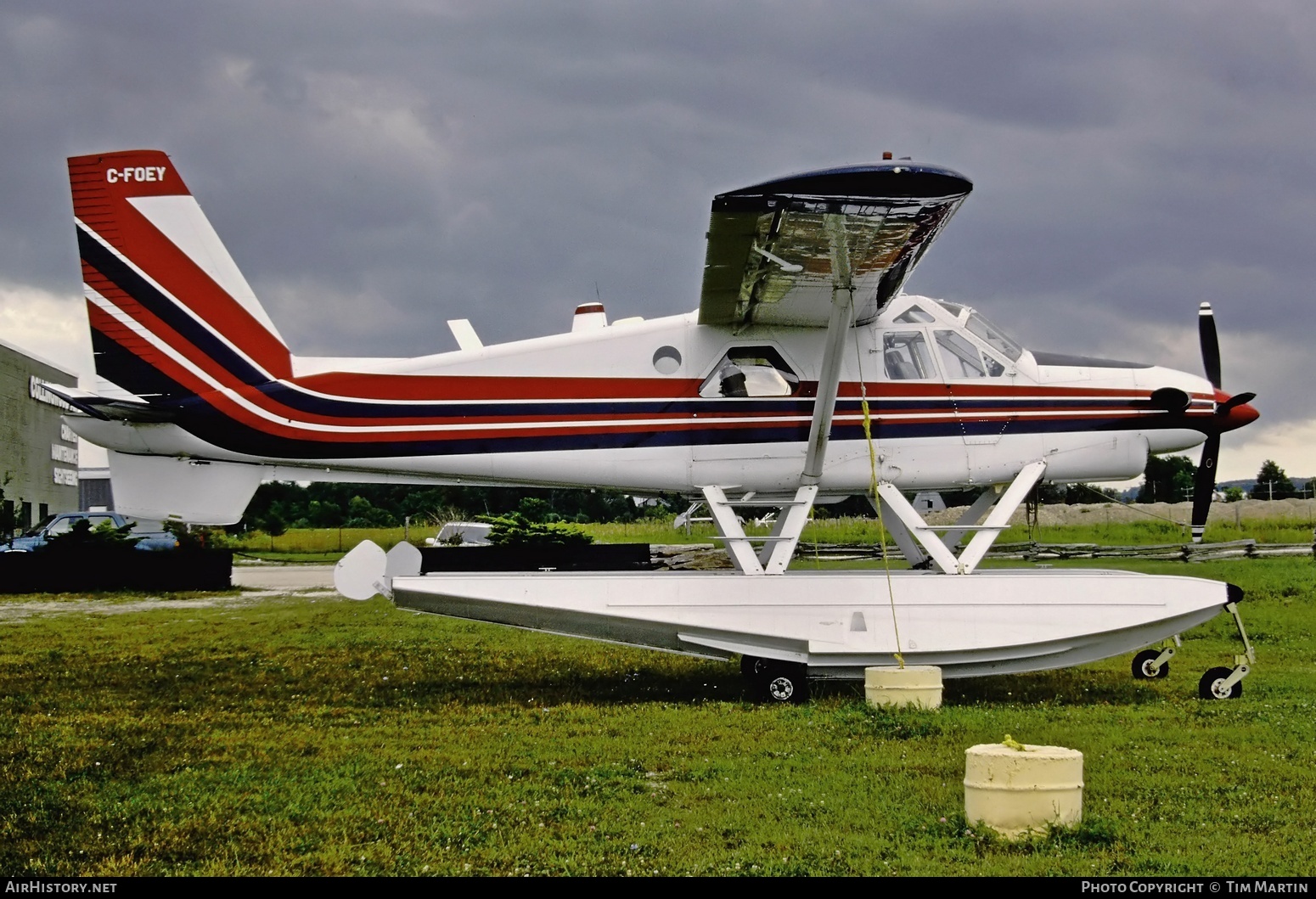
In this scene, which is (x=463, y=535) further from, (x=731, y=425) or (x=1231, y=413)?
(x=1231, y=413)

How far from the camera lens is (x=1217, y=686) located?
9953 mm

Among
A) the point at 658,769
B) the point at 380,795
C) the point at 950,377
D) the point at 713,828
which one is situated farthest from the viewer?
the point at 950,377

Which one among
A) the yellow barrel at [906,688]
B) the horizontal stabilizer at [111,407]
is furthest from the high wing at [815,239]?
A: the horizontal stabilizer at [111,407]

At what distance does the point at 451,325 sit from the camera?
1155 cm

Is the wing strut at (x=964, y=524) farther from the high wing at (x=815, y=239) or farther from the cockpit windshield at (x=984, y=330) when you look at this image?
the high wing at (x=815, y=239)

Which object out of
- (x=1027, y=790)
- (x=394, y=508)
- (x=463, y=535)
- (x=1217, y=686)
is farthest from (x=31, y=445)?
(x=1027, y=790)

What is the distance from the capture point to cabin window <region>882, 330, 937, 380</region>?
11258mm

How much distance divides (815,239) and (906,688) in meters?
3.73

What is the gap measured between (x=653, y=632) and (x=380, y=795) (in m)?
3.85

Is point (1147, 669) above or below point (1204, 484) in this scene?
below

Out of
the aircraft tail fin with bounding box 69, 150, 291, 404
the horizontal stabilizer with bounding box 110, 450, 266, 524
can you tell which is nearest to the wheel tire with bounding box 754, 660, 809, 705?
the horizontal stabilizer with bounding box 110, 450, 266, 524

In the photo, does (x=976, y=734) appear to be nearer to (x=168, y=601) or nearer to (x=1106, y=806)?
(x=1106, y=806)

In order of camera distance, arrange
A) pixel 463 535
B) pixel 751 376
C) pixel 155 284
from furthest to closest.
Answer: pixel 463 535 → pixel 751 376 → pixel 155 284

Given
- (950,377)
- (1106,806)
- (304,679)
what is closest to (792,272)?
(950,377)
